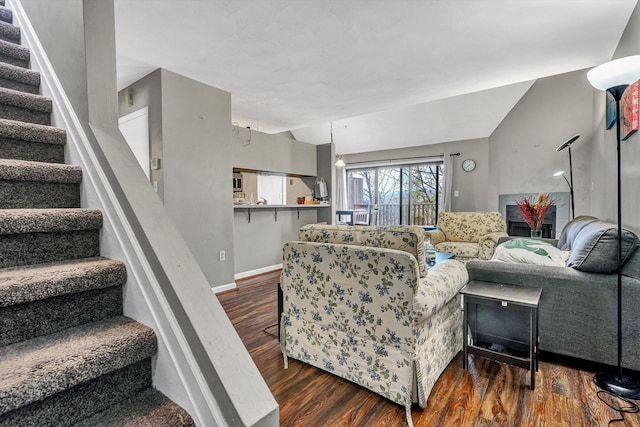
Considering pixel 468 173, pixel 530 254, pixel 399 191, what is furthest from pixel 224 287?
pixel 468 173

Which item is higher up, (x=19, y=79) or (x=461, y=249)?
(x=19, y=79)

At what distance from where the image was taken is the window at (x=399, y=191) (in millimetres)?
7016

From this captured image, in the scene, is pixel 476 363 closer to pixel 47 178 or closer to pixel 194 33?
pixel 47 178

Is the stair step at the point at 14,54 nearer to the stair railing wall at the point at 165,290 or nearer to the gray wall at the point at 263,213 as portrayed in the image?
the stair railing wall at the point at 165,290

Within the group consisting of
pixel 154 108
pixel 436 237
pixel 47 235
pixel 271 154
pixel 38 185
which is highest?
pixel 154 108

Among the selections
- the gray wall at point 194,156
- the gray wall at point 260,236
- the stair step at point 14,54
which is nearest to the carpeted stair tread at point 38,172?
the stair step at point 14,54

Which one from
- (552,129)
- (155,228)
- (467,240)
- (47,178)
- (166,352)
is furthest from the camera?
(552,129)

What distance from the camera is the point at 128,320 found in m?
1.01

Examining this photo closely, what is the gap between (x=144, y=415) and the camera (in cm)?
81

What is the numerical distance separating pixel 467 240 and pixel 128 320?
4.82 m

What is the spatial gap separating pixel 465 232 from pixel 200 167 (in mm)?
4039

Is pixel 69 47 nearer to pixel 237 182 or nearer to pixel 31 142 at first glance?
pixel 31 142

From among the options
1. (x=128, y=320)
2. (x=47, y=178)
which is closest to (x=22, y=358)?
(x=128, y=320)

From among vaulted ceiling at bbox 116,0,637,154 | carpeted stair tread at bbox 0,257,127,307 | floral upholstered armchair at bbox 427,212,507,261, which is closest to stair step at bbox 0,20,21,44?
vaulted ceiling at bbox 116,0,637,154
